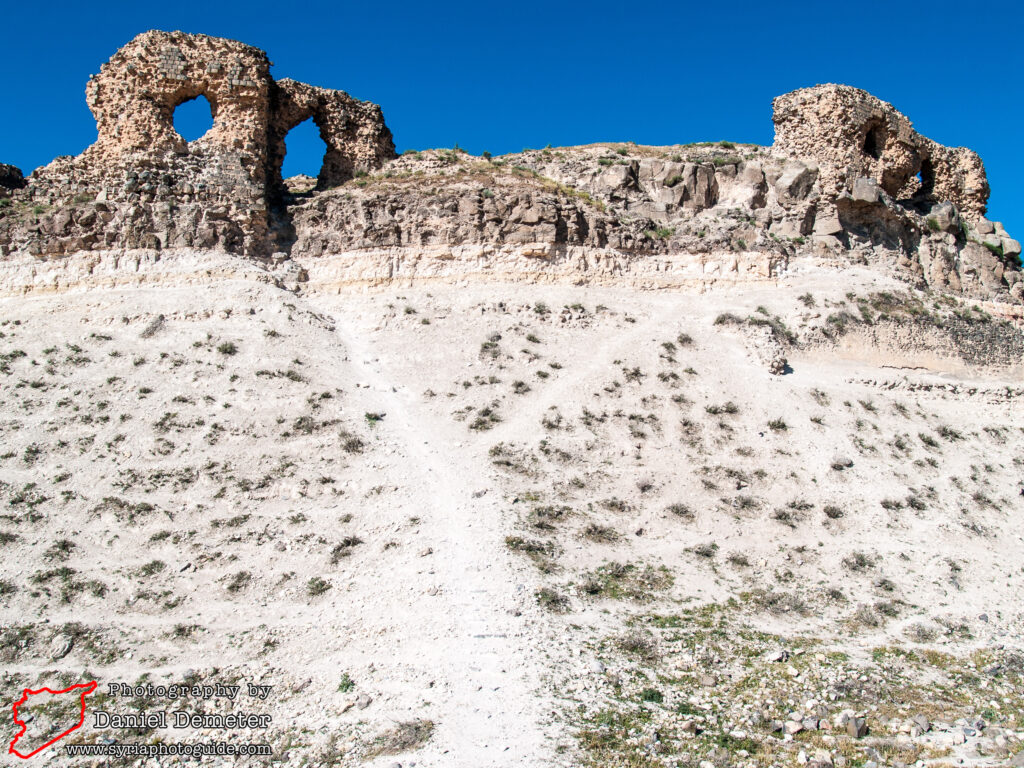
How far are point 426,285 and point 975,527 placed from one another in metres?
15.4

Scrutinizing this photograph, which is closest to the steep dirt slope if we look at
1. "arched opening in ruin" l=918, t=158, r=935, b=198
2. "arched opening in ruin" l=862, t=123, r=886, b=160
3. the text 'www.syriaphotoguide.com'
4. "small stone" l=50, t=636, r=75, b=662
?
"small stone" l=50, t=636, r=75, b=662

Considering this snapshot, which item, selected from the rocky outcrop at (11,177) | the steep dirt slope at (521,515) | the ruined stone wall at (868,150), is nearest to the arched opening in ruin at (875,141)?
the ruined stone wall at (868,150)

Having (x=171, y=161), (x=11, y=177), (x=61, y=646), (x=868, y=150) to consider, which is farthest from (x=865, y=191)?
(x=11, y=177)

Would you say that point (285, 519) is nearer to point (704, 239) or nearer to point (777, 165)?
point (704, 239)

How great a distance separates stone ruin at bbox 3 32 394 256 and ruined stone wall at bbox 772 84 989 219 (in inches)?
729

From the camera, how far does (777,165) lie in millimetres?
26469

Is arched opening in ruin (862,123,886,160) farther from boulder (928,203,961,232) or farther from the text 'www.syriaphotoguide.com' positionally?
the text 'www.syriaphotoguide.com'

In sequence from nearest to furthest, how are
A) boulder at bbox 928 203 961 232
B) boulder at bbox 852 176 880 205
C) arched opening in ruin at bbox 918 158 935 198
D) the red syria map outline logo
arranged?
1. the red syria map outline logo
2. boulder at bbox 852 176 880 205
3. boulder at bbox 928 203 961 232
4. arched opening in ruin at bbox 918 158 935 198

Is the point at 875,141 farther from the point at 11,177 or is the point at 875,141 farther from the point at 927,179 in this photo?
the point at 11,177

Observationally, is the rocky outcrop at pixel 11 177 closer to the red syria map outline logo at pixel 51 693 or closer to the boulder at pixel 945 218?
the red syria map outline logo at pixel 51 693

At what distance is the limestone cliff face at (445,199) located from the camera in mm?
23031

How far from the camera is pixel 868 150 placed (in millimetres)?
28938

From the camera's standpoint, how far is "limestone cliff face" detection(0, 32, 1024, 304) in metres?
23.0

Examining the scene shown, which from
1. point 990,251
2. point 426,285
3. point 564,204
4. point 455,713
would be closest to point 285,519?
point 455,713
